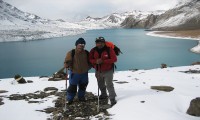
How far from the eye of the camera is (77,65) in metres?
10.8

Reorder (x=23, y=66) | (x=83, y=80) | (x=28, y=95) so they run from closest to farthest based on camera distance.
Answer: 1. (x=83, y=80)
2. (x=28, y=95)
3. (x=23, y=66)

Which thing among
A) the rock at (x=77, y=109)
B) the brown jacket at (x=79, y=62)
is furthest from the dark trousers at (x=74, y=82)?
the rock at (x=77, y=109)

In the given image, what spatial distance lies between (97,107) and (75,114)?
0.91 metres

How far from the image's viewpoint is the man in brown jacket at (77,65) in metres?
10.7

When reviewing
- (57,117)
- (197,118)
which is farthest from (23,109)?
(197,118)

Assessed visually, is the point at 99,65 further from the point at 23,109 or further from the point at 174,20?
the point at 174,20

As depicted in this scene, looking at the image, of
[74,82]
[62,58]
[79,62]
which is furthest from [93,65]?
Answer: [62,58]

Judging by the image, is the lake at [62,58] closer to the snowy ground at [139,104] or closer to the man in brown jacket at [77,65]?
the snowy ground at [139,104]

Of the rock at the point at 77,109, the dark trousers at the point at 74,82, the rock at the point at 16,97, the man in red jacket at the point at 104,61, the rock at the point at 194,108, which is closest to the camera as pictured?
the rock at the point at 194,108

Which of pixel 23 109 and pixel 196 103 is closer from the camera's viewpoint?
pixel 196 103

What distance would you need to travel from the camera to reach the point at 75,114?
986cm

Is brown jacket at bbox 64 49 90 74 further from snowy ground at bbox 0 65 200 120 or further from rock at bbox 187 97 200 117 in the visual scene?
rock at bbox 187 97 200 117

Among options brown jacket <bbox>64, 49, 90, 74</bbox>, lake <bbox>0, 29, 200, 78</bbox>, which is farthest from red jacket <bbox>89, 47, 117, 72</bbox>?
lake <bbox>0, 29, 200, 78</bbox>

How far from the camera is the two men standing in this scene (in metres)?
10.4
